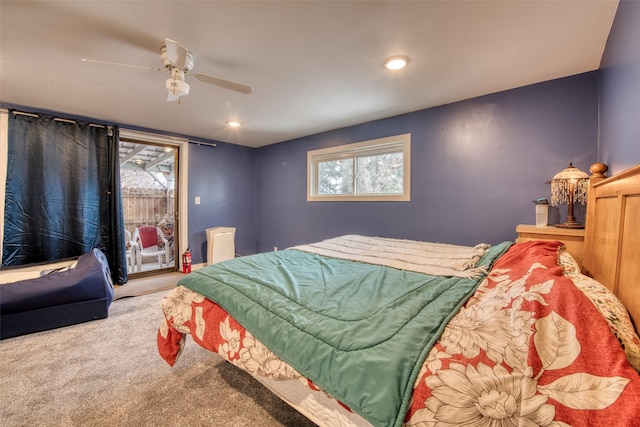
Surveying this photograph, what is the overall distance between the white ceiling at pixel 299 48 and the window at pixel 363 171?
644 mm

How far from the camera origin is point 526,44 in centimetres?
175

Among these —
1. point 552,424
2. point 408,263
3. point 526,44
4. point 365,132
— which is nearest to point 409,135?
point 365,132

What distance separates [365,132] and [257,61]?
6.23ft

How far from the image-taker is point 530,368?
65cm

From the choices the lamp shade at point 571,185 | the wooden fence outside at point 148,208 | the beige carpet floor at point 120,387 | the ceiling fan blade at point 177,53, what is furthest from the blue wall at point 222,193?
the lamp shade at point 571,185

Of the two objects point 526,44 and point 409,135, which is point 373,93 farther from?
point 526,44

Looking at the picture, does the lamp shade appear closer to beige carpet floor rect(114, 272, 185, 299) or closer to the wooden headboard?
the wooden headboard

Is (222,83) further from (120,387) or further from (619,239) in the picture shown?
(619,239)

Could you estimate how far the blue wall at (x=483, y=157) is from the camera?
221 centimetres

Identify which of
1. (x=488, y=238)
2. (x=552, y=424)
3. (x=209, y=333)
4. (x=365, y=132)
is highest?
(x=365, y=132)

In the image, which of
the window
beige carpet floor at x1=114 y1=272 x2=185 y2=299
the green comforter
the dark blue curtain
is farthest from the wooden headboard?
the dark blue curtain

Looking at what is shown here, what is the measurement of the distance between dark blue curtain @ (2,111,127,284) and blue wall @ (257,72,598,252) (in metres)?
3.12

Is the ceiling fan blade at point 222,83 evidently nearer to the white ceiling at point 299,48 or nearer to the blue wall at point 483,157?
the white ceiling at point 299,48

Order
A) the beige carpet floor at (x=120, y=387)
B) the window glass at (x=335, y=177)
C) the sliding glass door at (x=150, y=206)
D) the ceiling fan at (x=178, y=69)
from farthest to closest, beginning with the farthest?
the sliding glass door at (x=150, y=206) → the window glass at (x=335, y=177) → the ceiling fan at (x=178, y=69) → the beige carpet floor at (x=120, y=387)
